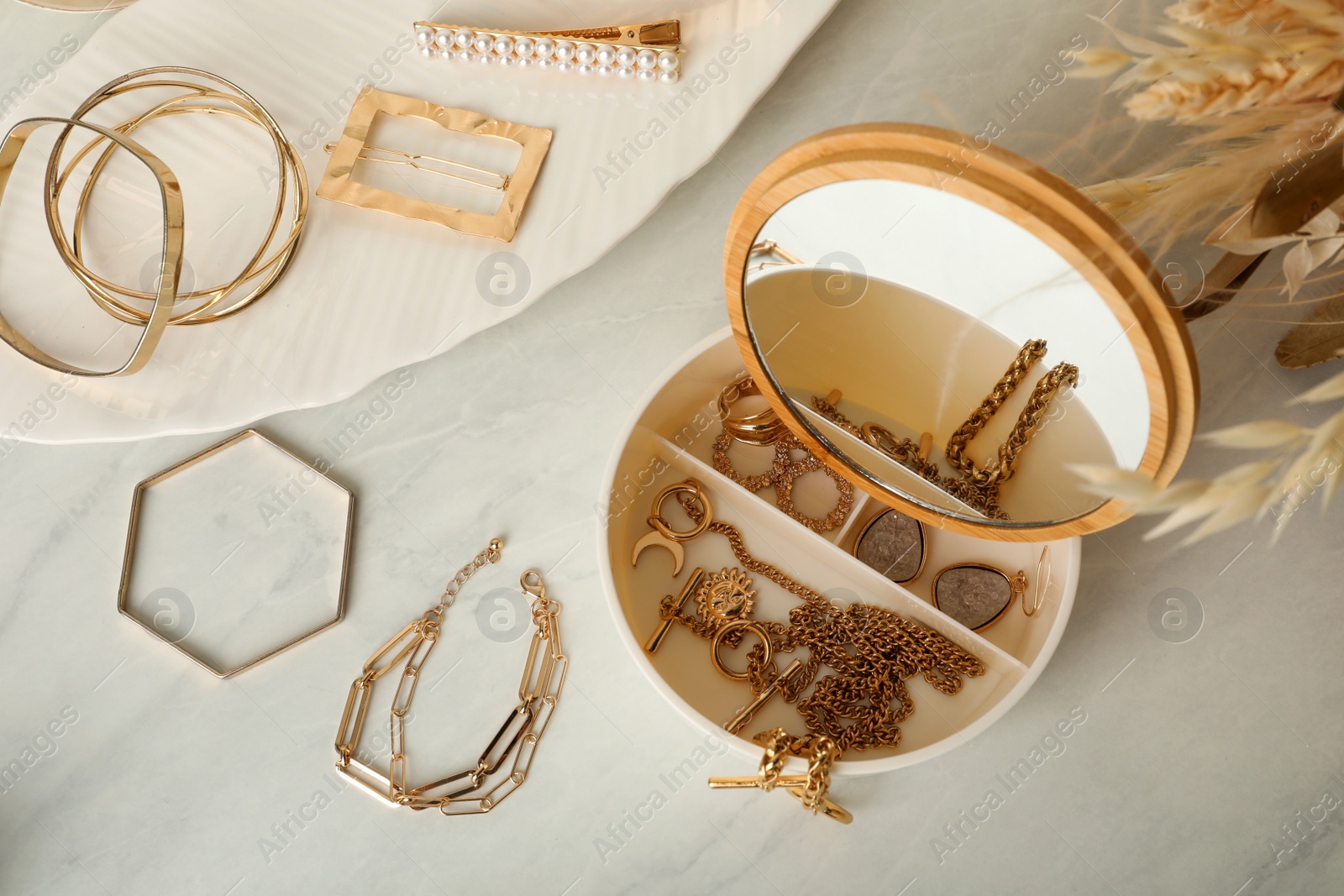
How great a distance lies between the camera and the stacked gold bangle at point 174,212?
0.77m

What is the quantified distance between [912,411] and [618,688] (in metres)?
0.40

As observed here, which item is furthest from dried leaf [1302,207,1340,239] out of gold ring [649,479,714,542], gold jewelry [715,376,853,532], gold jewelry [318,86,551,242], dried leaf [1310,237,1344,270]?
gold jewelry [318,86,551,242]

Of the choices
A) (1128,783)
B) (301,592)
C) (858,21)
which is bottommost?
(301,592)

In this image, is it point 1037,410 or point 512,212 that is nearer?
point 1037,410

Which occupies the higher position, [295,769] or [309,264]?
[309,264]

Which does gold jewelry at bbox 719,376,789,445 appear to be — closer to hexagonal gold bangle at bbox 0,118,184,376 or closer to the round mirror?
the round mirror

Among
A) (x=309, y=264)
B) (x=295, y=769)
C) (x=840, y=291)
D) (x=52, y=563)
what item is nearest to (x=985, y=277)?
(x=840, y=291)

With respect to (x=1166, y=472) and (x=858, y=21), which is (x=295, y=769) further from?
(x=858, y=21)

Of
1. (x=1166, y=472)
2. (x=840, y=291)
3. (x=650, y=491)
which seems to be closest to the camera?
(x=1166, y=472)

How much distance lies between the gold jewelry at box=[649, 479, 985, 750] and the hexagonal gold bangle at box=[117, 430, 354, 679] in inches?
13.5

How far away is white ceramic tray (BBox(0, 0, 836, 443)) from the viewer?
82 cm

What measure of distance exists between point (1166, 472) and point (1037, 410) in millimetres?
109

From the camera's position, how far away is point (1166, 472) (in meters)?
0.53

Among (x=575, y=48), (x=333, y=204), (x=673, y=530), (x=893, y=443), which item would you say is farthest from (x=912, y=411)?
(x=333, y=204)
